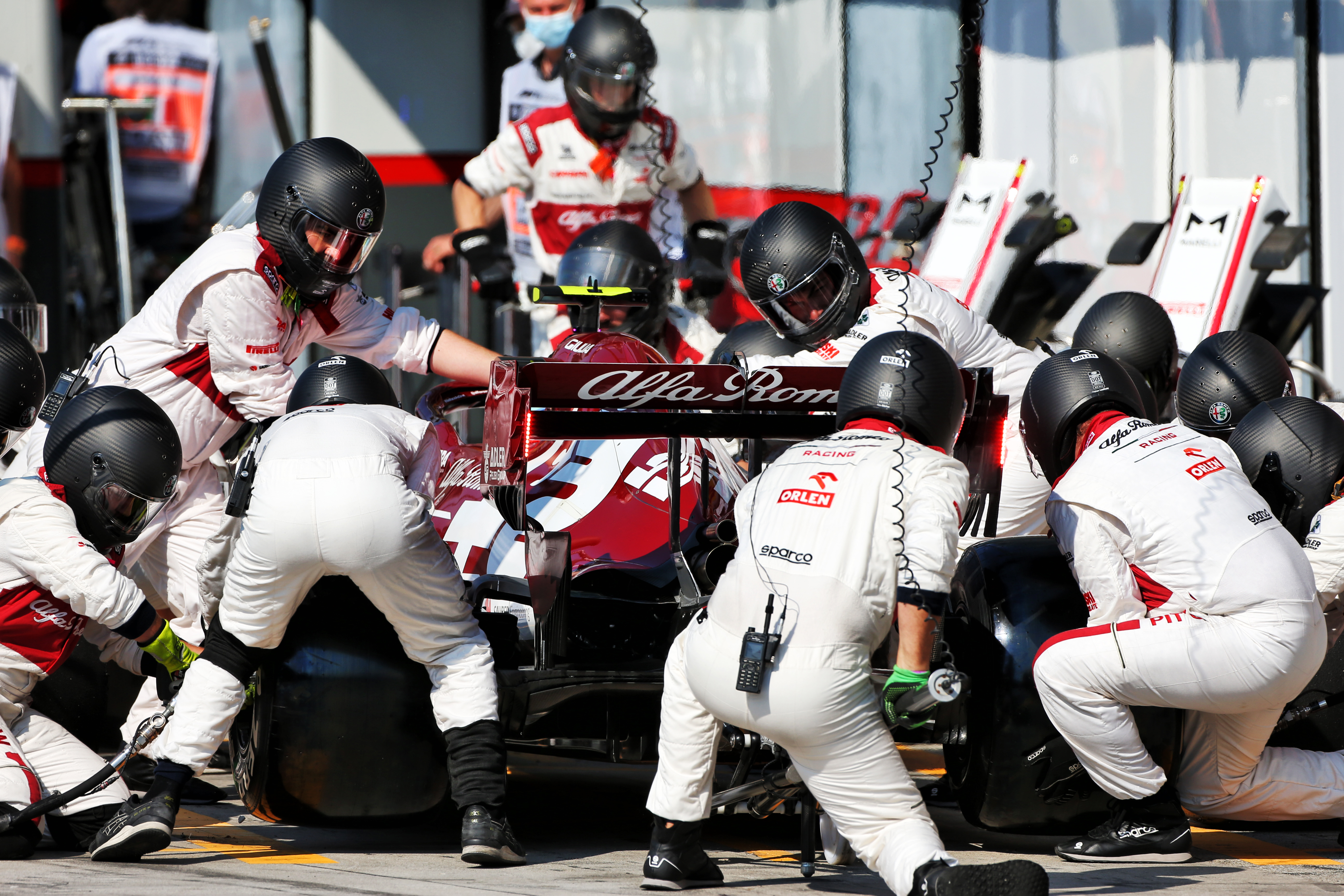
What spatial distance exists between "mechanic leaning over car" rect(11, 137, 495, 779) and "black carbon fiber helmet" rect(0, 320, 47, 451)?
81mm

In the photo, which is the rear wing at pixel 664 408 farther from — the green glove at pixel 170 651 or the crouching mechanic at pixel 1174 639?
the green glove at pixel 170 651

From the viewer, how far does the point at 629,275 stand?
7055 millimetres

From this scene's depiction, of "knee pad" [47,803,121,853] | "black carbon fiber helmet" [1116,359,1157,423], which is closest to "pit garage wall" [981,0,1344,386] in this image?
"black carbon fiber helmet" [1116,359,1157,423]

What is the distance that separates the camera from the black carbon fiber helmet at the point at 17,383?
545 centimetres

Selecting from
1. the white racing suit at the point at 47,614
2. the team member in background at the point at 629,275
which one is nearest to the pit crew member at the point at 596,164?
the team member in background at the point at 629,275

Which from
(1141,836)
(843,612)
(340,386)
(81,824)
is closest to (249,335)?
Answer: (340,386)

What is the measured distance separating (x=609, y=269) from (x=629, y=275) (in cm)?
8

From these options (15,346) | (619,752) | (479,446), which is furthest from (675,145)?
(619,752)

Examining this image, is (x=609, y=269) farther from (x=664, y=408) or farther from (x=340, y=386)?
(x=664, y=408)

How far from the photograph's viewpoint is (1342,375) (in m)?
9.60

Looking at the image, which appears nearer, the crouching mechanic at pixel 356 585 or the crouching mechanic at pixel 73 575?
the crouching mechanic at pixel 356 585

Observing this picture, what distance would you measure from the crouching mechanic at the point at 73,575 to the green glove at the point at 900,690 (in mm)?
2138

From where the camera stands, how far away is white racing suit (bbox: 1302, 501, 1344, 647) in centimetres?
482

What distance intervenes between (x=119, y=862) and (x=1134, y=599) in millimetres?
2747
